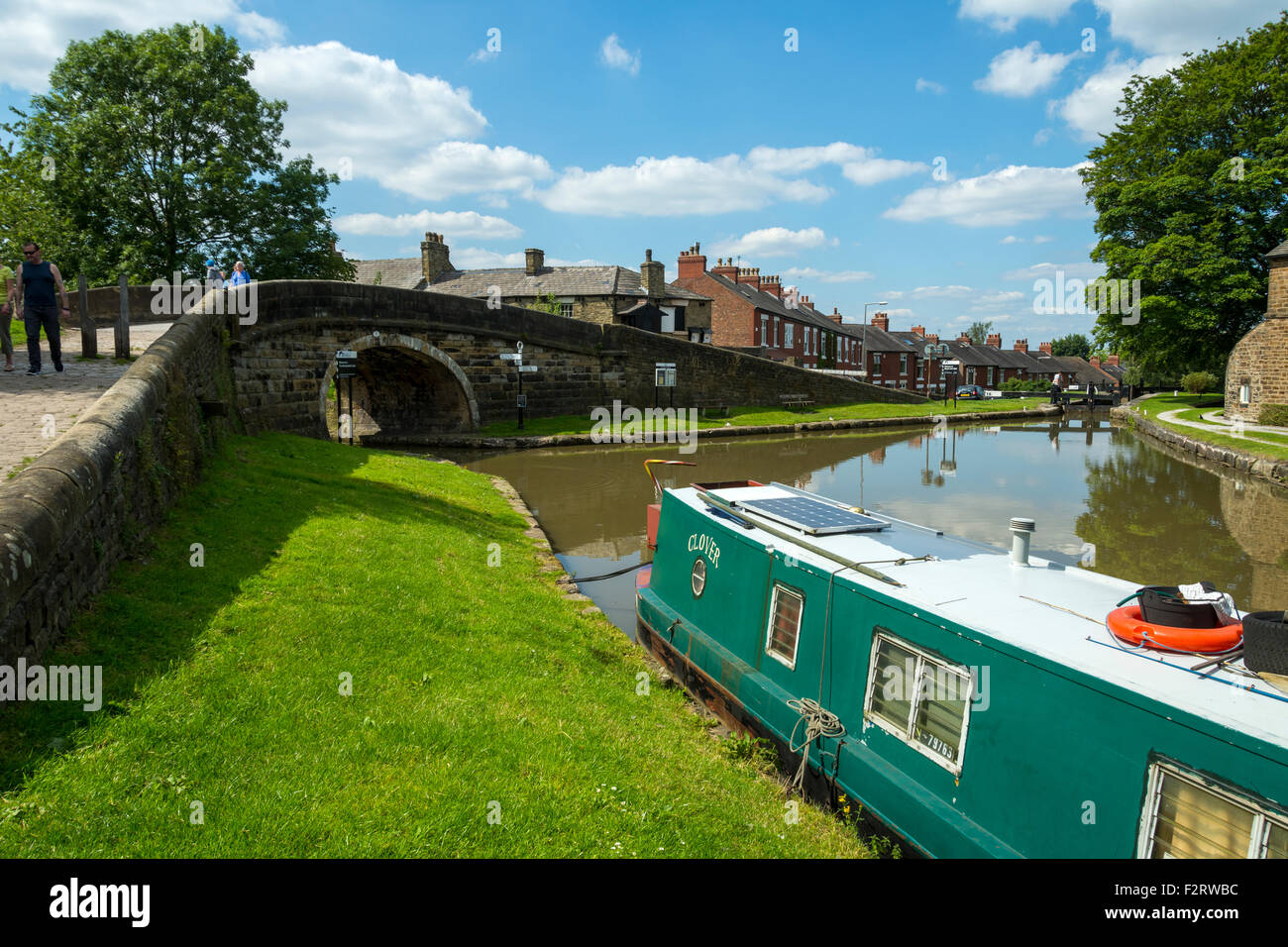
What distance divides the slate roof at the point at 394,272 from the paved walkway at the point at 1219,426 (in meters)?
33.6

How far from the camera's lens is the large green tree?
21422 mm

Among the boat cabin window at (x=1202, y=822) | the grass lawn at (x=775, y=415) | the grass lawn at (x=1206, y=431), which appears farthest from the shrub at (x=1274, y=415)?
the boat cabin window at (x=1202, y=822)

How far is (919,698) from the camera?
3.45 meters

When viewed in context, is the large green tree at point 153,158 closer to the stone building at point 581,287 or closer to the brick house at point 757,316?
the stone building at point 581,287

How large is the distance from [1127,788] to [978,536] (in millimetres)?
8026

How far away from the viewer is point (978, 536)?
10.1 metres

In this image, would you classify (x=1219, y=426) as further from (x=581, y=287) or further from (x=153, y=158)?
(x=153, y=158)

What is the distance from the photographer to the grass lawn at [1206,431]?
16422mm

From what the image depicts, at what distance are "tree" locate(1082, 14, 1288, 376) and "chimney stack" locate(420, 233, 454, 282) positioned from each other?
30828 mm

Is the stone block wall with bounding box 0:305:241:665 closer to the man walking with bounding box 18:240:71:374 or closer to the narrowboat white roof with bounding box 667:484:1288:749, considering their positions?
the man walking with bounding box 18:240:71:374

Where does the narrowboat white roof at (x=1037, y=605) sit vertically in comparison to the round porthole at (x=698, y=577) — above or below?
above

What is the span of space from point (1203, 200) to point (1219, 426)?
11.1 meters

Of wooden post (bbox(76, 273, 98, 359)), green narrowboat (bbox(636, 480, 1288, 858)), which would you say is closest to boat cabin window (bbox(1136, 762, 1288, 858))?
green narrowboat (bbox(636, 480, 1288, 858))
